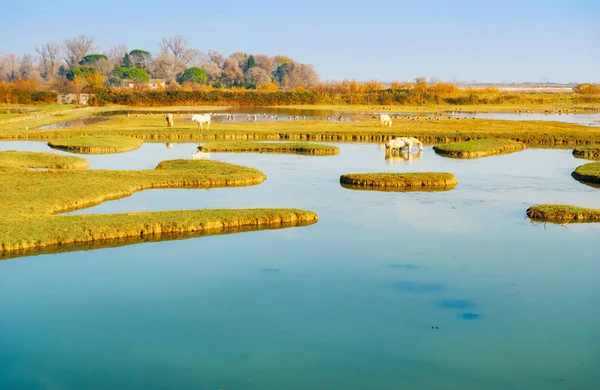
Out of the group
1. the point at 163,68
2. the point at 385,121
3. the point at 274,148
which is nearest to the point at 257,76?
the point at 163,68

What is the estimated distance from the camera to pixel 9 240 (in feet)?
56.8

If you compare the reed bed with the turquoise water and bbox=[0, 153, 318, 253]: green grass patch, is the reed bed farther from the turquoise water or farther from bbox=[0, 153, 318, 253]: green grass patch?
the turquoise water

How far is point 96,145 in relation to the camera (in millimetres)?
37938

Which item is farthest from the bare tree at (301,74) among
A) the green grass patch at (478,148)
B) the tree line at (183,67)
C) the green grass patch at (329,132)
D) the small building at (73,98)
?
the green grass patch at (478,148)

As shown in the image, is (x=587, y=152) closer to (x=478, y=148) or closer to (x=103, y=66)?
(x=478, y=148)

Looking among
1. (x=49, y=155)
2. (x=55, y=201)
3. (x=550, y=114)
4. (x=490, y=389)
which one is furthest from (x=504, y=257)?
(x=550, y=114)

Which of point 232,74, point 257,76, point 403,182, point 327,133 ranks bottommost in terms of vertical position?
point 403,182

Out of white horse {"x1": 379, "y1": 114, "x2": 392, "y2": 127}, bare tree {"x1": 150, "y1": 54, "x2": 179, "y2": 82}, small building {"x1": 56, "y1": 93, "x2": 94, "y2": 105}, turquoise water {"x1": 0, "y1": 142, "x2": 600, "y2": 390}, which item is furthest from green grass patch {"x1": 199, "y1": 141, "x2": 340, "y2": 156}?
bare tree {"x1": 150, "y1": 54, "x2": 179, "y2": 82}

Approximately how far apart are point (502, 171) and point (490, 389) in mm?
22183

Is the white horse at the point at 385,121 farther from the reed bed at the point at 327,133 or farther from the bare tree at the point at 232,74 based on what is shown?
the bare tree at the point at 232,74

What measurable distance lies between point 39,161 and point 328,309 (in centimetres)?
2109

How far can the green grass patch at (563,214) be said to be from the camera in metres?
21.4

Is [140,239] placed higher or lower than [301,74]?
lower

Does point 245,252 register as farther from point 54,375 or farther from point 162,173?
point 162,173
